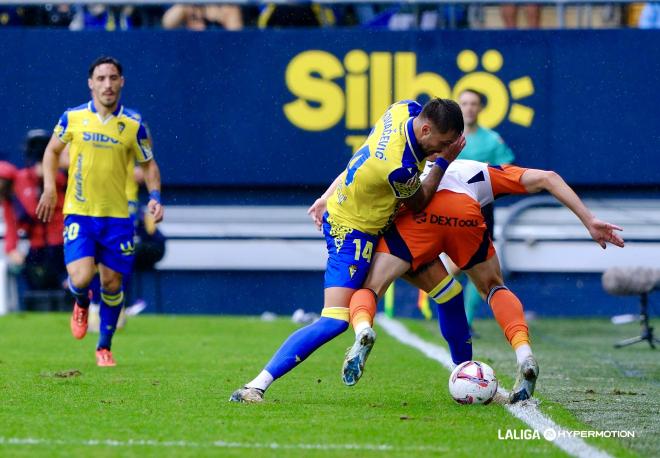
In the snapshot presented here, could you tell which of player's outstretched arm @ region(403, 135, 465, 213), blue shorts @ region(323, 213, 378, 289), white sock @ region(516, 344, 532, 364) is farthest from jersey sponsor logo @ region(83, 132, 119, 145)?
white sock @ region(516, 344, 532, 364)

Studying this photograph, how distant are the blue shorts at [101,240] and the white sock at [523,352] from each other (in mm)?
3773

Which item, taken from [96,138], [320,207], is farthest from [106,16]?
[320,207]

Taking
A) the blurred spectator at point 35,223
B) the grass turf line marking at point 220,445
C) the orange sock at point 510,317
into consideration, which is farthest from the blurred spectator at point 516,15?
the grass turf line marking at point 220,445

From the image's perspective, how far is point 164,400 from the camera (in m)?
7.47

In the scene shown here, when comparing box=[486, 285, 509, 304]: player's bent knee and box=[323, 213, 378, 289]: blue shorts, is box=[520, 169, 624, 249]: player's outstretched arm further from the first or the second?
box=[323, 213, 378, 289]: blue shorts

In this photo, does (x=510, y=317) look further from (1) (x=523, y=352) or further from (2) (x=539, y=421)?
(2) (x=539, y=421)

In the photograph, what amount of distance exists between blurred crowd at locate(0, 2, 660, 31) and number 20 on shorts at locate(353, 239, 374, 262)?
917 cm

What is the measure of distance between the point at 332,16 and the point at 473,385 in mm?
10158

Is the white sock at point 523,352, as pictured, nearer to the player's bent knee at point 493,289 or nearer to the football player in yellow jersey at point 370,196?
the player's bent knee at point 493,289

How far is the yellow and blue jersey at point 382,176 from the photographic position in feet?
23.3

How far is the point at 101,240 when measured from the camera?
10.0 meters

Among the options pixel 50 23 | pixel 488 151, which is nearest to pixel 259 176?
pixel 50 23

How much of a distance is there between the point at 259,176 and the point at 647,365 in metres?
6.83

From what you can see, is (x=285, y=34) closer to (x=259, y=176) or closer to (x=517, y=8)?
(x=259, y=176)
